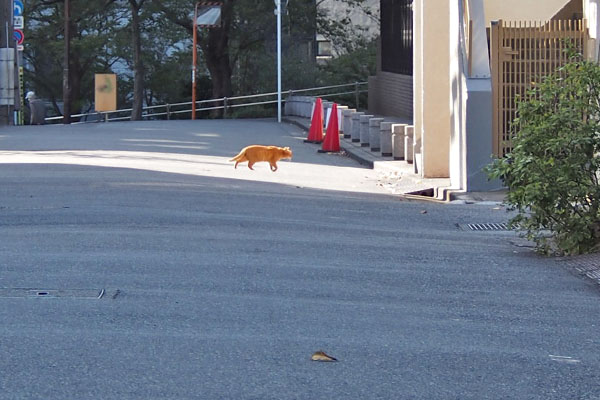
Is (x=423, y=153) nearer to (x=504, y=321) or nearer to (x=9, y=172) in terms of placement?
(x=9, y=172)

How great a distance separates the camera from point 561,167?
10633mm

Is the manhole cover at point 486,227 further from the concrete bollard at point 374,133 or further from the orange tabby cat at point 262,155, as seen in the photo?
the concrete bollard at point 374,133

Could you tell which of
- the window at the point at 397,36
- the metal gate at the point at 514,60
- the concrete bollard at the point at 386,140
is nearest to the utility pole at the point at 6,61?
the window at the point at 397,36

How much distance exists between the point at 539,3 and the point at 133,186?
992 cm

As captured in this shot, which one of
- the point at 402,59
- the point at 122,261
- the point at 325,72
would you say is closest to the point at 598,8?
the point at 122,261

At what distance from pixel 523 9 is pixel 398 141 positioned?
3.44m

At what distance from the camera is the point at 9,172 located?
1694cm

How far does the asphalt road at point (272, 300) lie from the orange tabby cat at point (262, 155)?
9.04ft

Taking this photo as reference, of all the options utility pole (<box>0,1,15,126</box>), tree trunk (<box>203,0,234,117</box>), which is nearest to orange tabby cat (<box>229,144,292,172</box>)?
utility pole (<box>0,1,15,126</box>)

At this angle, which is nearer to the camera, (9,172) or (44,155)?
(9,172)

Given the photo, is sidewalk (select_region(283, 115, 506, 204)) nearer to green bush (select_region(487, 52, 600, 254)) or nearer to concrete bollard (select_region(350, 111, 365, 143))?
concrete bollard (select_region(350, 111, 365, 143))

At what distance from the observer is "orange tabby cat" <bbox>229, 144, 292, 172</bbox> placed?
1833 centimetres

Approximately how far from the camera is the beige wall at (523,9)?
21438 millimetres

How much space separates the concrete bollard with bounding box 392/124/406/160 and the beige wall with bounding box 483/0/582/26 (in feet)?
9.00
